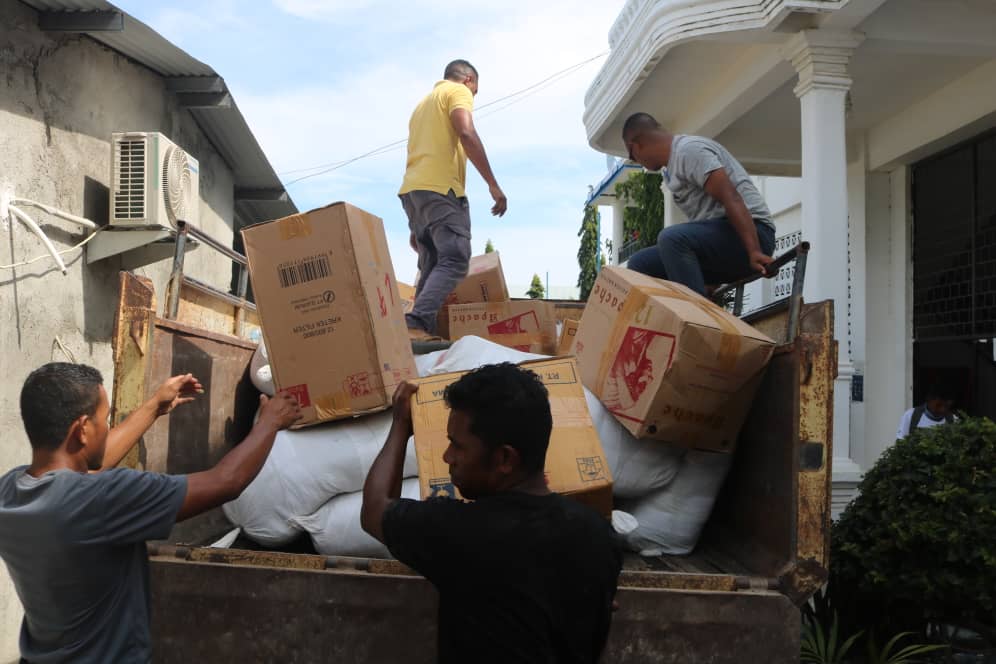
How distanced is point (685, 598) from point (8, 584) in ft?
13.7

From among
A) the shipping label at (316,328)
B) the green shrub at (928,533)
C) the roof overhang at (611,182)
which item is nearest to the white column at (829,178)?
the green shrub at (928,533)

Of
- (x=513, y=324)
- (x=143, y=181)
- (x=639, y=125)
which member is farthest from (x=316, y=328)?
(x=143, y=181)

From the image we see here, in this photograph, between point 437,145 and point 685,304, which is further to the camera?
point 437,145

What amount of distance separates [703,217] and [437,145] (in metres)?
1.33

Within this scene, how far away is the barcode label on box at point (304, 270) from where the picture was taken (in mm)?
2508

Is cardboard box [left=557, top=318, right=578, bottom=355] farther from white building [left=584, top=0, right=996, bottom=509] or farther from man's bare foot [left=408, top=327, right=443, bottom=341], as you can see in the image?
white building [left=584, top=0, right=996, bottom=509]

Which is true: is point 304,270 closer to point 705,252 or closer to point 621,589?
point 621,589

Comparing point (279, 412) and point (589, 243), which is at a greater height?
point (589, 243)

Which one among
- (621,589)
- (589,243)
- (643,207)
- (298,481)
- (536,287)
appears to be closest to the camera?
(621,589)

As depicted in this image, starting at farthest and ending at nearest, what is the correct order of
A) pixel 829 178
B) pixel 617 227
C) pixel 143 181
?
pixel 617 227 → pixel 143 181 → pixel 829 178

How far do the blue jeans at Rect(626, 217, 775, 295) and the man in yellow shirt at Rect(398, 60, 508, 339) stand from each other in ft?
3.27

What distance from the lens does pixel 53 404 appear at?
171 cm

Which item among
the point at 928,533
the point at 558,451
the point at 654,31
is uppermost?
the point at 654,31

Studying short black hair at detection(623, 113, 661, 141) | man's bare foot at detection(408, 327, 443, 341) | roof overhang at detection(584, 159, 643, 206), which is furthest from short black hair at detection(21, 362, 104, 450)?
roof overhang at detection(584, 159, 643, 206)
